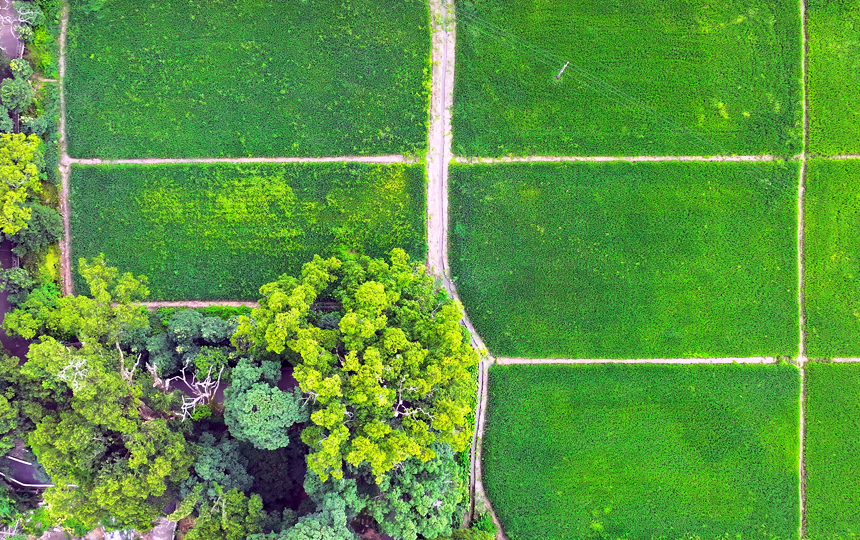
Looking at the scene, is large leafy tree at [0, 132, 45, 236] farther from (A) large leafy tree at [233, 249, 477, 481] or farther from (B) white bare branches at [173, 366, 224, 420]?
(A) large leafy tree at [233, 249, 477, 481]

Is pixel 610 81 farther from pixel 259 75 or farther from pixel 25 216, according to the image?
pixel 25 216

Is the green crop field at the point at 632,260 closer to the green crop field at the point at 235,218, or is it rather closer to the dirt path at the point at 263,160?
the dirt path at the point at 263,160

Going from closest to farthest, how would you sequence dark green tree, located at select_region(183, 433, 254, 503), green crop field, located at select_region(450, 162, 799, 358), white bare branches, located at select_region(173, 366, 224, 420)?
dark green tree, located at select_region(183, 433, 254, 503) → white bare branches, located at select_region(173, 366, 224, 420) → green crop field, located at select_region(450, 162, 799, 358)

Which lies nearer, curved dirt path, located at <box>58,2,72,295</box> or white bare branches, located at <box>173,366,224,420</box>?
white bare branches, located at <box>173,366,224,420</box>

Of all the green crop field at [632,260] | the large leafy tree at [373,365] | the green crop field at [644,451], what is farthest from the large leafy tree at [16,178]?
the green crop field at [644,451]

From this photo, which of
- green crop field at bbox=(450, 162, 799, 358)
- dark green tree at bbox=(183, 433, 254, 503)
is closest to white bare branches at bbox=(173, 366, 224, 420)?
dark green tree at bbox=(183, 433, 254, 503)

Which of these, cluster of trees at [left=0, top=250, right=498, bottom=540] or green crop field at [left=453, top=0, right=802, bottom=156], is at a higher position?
green crop field at [left=453, top=0, right=802, bottom=156]
